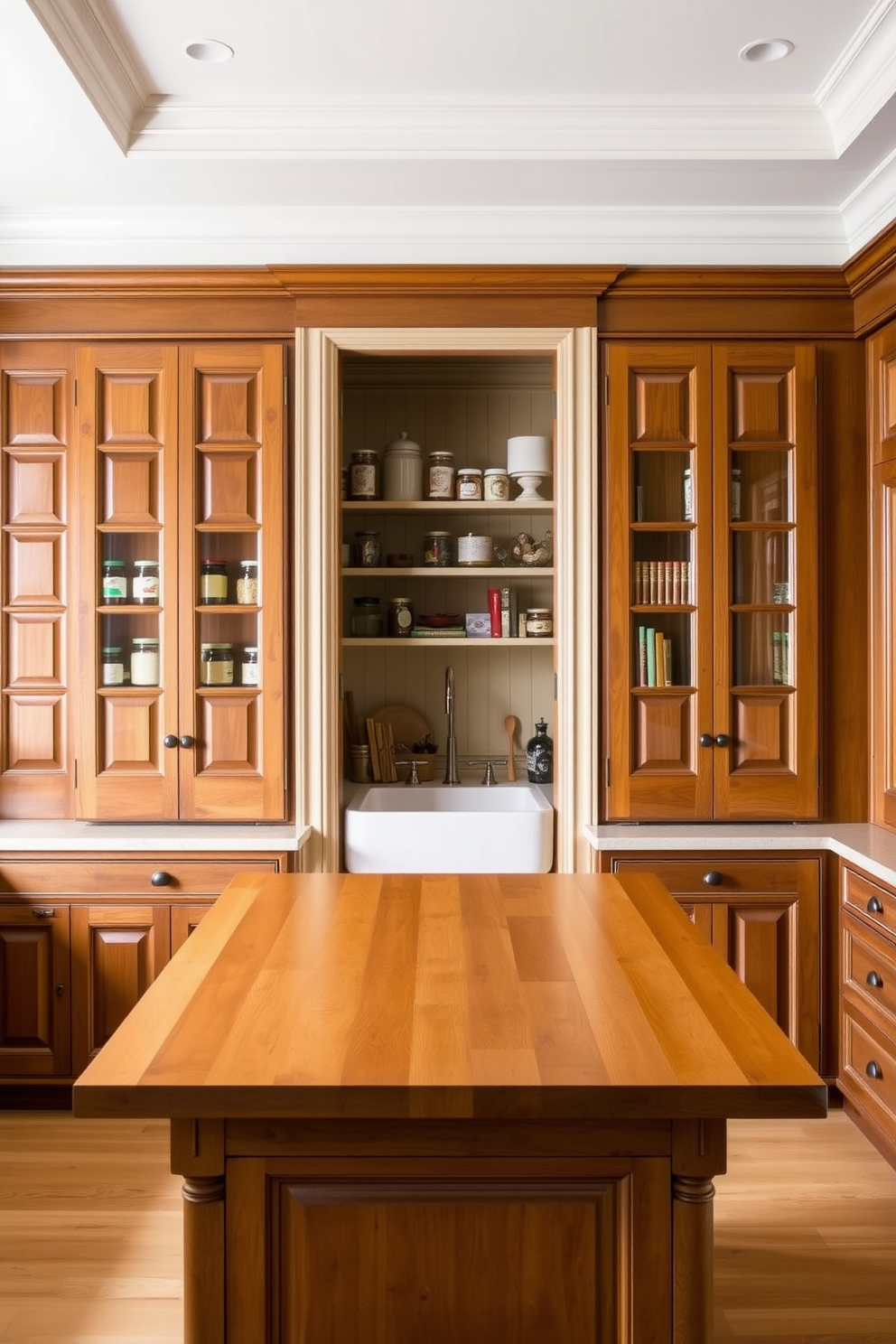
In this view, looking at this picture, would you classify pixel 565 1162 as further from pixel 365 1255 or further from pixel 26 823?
pixel 26 823

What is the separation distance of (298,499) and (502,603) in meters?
0.91

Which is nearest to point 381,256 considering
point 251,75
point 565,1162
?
point 251,75

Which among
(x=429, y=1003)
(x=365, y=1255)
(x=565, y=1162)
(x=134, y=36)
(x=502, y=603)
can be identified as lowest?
(x=365, y=1255)

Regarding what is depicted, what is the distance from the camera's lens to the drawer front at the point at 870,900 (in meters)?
2.64

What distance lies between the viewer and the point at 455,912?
6.56ft

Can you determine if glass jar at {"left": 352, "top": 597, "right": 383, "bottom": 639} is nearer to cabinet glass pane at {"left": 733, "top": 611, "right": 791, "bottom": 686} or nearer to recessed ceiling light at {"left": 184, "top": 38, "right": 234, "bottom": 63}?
cabinet glass pane at {"left": 733, "top": 611, "right": 791, "bottom": 686}

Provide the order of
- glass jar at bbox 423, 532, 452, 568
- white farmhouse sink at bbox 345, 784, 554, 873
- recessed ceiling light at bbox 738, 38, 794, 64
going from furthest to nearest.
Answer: glass jar at bbox 423, 532, 452, 568 < white farmhouse sink at bbox 345, 784, 554, 873 < recessed ceiling light at bbox 738, 38, 794, 64

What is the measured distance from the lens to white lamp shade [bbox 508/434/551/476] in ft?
11.5

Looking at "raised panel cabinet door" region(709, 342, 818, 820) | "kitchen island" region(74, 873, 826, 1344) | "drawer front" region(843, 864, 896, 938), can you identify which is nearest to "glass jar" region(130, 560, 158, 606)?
"raised panel cabinet door" region(709, 342, 818, 820)

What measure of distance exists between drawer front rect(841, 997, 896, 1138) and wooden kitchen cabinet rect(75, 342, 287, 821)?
70.5 inches

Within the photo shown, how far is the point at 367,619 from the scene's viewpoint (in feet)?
12.2

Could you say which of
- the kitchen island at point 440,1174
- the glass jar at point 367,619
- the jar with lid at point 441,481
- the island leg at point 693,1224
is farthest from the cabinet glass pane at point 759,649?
the island leg at point 693,1224

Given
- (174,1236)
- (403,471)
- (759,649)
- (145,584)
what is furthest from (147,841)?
(759,649)

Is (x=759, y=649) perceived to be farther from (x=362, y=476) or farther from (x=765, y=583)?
(x=362, y=476)
